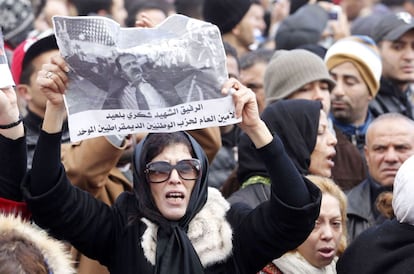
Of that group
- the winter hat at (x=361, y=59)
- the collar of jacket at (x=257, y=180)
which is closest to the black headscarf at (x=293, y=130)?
the collar of jacket at (x=257, y=180)

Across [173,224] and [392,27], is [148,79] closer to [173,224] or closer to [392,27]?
[173,224]

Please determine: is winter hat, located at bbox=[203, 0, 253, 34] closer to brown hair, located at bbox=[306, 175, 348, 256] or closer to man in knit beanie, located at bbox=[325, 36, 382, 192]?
man in knit beanie, located at bbox=[325, 36, 382, 192]

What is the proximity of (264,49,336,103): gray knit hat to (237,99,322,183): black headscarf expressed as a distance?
0.97 metres

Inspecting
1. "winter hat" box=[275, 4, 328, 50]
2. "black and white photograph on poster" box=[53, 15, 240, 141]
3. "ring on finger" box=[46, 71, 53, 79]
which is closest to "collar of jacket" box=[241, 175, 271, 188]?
"black and white photograph on poster" box=[53, 15, 240, 141]

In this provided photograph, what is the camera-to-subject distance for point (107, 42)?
4488mm

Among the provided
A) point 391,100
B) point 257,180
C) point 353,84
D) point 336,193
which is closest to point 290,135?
point 257,180

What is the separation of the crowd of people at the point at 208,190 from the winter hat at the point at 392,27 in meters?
1.61

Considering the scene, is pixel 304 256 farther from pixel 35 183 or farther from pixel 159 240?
pixel 35 183

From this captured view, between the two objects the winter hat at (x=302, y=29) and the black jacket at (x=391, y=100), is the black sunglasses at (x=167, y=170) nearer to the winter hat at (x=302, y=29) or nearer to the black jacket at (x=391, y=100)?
the black jacket at (x=391, y=100)

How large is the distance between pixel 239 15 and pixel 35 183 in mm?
4902

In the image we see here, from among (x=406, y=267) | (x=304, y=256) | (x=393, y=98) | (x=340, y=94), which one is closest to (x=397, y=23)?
(x=393, y=98)

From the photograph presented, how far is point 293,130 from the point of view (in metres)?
5.89

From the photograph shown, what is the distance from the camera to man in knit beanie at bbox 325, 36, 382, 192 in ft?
25.2

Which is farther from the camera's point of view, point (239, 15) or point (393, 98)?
point (239, 15)
